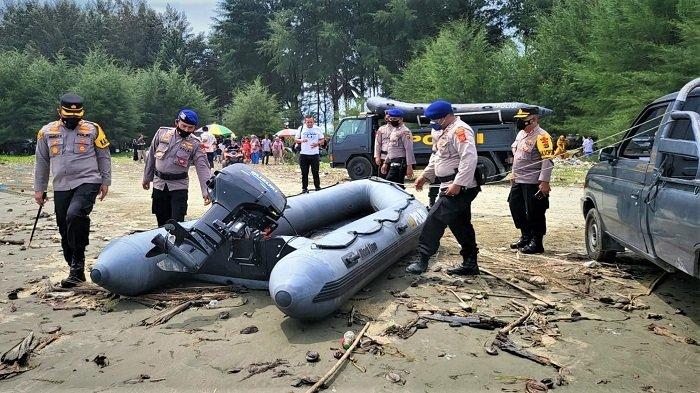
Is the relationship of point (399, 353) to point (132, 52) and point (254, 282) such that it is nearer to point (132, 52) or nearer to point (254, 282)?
point (254, 282)

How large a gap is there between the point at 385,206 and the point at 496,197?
6540mm

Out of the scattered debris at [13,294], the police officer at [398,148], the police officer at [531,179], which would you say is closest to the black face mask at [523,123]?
the police officer at [531,179]

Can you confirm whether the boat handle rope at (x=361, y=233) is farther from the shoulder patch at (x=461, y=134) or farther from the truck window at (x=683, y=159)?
the truck window at (x=683, y=159)

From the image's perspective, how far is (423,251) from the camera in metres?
5.48

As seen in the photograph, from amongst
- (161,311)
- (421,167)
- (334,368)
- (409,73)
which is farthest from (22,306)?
(409,73)

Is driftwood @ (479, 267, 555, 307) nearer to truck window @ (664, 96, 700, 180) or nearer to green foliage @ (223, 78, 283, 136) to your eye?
truck window @ (664, 96, 700, 180)

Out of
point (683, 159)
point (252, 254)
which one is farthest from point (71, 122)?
point (683, 159)

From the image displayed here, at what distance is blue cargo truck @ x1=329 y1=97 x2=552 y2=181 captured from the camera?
15586mm

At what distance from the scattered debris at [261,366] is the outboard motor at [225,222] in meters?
1.30

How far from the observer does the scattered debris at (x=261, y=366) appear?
3.47 metres

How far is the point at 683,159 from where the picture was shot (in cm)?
428

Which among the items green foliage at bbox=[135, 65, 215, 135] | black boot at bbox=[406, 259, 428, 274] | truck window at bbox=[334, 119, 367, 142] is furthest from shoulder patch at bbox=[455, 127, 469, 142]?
green foliage at bbox=[135, 65, 215, 135]

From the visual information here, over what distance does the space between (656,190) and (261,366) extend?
3.20m

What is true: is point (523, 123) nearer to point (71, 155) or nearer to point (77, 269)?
point (71, 155)
